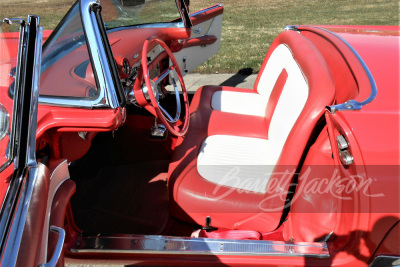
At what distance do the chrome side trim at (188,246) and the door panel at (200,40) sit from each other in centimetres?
185

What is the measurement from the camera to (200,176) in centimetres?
202

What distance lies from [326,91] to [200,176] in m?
0.75

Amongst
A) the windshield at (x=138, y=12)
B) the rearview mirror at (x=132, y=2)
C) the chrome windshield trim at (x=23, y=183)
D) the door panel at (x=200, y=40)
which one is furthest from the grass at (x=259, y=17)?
the door panel at (x=200, y=40)

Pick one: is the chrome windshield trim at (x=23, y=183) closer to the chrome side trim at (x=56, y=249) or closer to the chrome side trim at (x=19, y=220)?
the chrome side trim at (x=19, y=220)

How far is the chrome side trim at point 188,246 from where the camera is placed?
1587 mm

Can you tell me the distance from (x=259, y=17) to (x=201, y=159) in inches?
310

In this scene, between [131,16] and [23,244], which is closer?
[23,244]

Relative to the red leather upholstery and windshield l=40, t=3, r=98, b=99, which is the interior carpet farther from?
windshield l=40, t=3, r=98, b=99

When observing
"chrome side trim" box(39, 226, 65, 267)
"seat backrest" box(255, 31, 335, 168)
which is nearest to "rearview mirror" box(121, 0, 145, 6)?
"seat backrest" box(255, 31, 335, 168)

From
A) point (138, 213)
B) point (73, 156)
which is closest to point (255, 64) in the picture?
point (138, 213)

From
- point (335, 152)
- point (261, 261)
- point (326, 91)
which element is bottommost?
point (261, 261)

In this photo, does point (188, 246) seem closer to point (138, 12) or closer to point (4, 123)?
point (4, 123)

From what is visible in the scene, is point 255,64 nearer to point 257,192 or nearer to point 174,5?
point 174,5

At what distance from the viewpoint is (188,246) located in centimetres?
162
